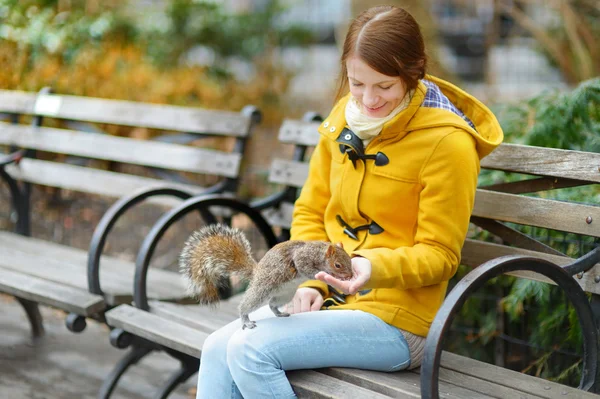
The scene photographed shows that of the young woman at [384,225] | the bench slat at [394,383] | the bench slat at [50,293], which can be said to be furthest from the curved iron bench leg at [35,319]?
the bench slat at [394,383]

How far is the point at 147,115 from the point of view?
4238 mm

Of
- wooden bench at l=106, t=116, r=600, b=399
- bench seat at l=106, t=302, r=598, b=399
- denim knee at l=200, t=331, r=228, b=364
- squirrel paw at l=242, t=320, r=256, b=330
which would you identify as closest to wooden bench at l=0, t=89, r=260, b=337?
wooden bench at l=106, t=116, r=600, b=399

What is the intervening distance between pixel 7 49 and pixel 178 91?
159 cm

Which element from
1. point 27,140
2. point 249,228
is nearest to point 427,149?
point 249,228

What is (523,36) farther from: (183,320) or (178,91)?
(183,320)

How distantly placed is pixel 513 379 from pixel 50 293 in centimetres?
190

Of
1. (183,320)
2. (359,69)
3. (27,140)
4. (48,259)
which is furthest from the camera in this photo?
(27,140)

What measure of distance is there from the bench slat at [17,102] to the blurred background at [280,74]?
131 cm

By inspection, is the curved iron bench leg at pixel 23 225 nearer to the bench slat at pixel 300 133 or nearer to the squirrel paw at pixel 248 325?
the bench slat at pixel 300 133

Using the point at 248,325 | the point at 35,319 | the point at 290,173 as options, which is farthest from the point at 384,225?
the point at 35,319

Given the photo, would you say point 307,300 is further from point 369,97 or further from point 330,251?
point 369,97

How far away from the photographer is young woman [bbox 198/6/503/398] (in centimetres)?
231

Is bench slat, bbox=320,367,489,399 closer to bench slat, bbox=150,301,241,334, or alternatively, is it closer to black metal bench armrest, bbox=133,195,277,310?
bench slat, bbox=150,301,241,334

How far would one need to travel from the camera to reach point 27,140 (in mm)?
4703
